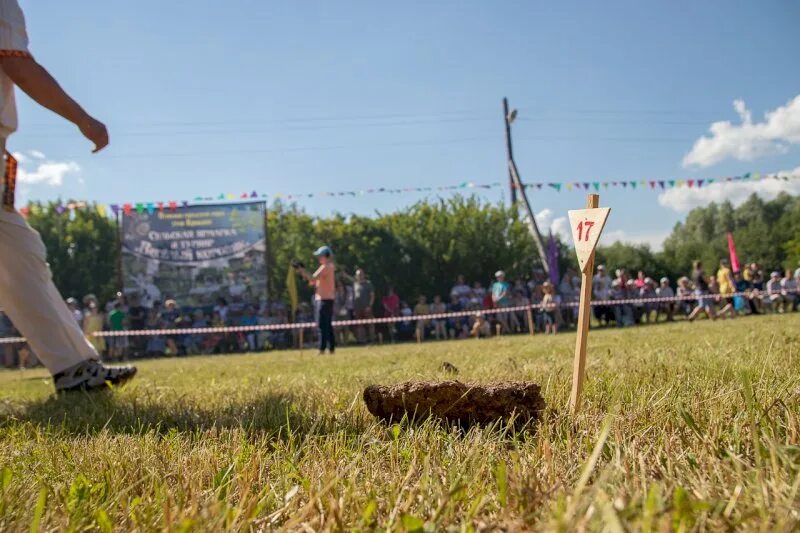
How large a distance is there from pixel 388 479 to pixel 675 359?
2.50m

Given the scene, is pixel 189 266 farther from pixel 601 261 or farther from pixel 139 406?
pixel 601 261

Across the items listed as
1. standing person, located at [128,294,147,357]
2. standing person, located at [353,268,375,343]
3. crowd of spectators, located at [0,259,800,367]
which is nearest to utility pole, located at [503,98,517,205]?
crowd of spectators, located at [0,259,800,367]

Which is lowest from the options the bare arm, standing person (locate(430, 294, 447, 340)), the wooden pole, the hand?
standing person (locate(430, 294, 447, 340))

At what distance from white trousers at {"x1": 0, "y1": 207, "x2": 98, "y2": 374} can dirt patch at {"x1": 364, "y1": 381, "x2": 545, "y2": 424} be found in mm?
2454

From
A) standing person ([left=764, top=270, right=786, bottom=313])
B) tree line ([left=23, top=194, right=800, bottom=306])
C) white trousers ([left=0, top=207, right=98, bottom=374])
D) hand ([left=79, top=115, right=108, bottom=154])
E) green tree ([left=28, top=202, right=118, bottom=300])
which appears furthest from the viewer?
green tree ([left=28, top=202, right=118, bottom=300])

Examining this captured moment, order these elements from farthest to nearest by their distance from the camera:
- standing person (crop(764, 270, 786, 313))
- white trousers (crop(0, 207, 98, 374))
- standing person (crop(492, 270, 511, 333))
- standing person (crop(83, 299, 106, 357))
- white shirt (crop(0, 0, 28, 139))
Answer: standing person (crop(764, 270, 786, 313)) < standing person (crop(492, 270, 511, 333)) < standing person (crop(83, 299, 106, 357)) < white trousers (crop(0, 207, 98, 374)) < white shirt (crop(0, 0, 28, 139))

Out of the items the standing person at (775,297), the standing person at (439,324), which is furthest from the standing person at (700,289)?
the standing person at (439,324)

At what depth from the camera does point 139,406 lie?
2.99 metres

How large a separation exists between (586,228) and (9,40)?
289 cm

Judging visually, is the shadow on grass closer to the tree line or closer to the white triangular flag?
the white triangular flag

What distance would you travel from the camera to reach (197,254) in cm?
2148

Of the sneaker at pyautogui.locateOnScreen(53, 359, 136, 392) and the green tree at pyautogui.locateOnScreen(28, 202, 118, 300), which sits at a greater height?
the green tree at pyautogui.locateOnScreen(28, 202, 118, 300)

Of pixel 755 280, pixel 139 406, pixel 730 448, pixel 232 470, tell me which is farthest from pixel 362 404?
pixel 755 280

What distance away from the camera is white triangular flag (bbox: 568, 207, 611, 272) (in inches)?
80.0
